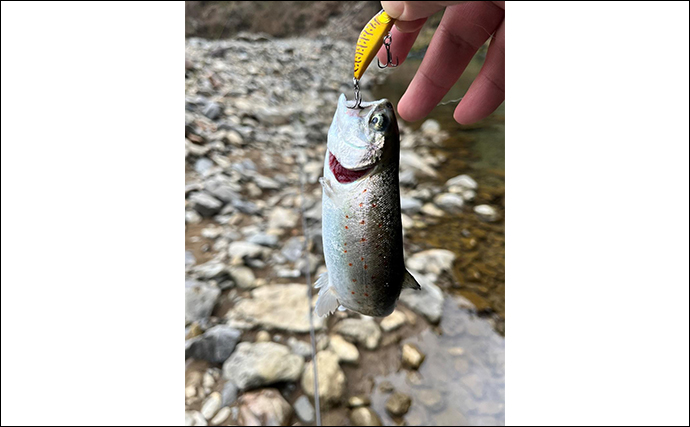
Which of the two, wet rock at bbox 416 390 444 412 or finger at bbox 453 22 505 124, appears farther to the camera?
wet rock at bbox 416 390 444 412

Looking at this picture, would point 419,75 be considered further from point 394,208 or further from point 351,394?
point 351,394

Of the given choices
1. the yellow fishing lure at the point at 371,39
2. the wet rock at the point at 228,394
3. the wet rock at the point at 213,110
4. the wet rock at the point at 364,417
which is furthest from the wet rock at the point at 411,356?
the wet rock at the point at 213,110

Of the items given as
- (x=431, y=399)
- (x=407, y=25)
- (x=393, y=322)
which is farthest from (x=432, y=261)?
(x=407, y=25)

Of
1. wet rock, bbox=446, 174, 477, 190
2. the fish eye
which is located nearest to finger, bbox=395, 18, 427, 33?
the fish eye

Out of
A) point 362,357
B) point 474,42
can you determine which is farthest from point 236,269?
point 474,42

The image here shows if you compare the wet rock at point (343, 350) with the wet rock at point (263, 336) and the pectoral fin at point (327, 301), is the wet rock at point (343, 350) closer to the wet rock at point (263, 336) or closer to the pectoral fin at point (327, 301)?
the wet rock at point (263, 336)

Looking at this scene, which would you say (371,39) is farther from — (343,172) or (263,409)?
(263,409)

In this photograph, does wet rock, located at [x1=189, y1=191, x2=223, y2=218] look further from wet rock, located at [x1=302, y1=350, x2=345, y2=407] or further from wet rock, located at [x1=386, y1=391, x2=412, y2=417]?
wet rock, located at [x1=386, y1=391, x2=412, y2=417]
